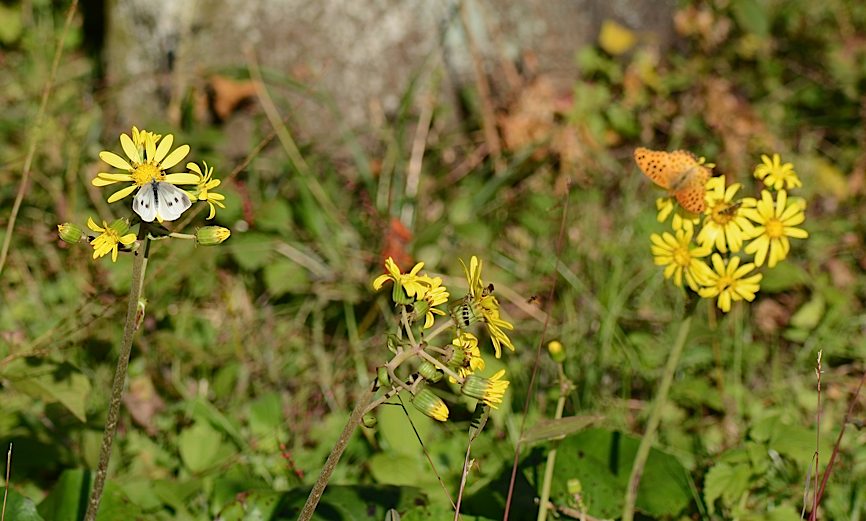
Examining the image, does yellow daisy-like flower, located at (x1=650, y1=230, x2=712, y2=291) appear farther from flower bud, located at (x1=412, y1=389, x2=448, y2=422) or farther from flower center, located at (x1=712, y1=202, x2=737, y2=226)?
flower bud, located at (x1=412, y1=389, x2=448, y2=422)

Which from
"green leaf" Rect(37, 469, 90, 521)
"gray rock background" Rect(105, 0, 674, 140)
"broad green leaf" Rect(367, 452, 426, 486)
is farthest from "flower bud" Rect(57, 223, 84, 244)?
"gray rock background" Rect(105, 0, 674, 140)

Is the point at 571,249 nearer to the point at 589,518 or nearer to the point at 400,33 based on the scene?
the point at 400,33

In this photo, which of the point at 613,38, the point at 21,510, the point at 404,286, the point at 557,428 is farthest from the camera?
the point at 613,38

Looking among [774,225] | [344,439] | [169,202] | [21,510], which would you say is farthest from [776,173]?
[21,510]

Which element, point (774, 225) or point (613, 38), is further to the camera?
point (613, 38)

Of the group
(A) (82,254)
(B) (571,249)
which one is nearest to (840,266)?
(B) (571,249)

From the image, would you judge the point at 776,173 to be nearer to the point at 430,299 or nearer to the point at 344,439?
the point at 430,299
